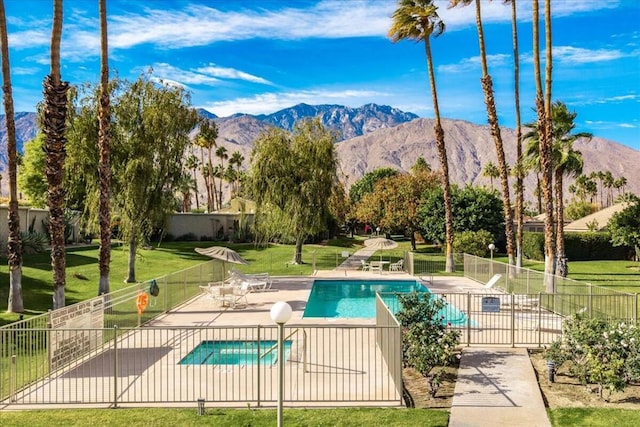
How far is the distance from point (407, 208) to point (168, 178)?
27.1 meters

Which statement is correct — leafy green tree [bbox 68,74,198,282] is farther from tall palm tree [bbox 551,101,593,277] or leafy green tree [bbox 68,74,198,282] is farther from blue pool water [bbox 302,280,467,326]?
tall palm tree [bbox 551,101,593,277]

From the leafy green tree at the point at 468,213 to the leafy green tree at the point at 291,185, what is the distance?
43.3ft

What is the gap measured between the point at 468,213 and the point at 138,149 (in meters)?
26.4

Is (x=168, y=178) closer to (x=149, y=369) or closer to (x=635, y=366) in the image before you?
(x=149, y=369)

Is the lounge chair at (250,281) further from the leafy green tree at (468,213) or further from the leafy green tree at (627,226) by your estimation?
the leafy green tree at (468,213)

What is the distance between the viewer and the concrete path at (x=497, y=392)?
28.9 feet

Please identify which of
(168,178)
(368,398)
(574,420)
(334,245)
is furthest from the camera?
(334,245)

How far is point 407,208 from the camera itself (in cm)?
4803

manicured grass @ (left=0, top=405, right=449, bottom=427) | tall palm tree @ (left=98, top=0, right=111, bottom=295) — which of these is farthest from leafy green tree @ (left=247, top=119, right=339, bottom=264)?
manicured grass @ (left=0, top=405, right=449, bottom=427)

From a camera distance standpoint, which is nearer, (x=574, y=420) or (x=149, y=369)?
(x=574, y=420)

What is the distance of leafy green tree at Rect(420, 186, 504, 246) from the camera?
4188cm

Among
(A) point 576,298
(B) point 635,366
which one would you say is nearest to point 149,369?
(B) point 635,366

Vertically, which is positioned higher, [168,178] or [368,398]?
[168,178]

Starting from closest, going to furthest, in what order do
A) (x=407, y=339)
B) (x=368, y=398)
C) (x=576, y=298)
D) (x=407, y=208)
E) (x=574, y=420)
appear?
(x=574, y=420)
(x=368, y=398)
(x=407, y=339)
(x=576, y=298)
(x=407, y=208)
